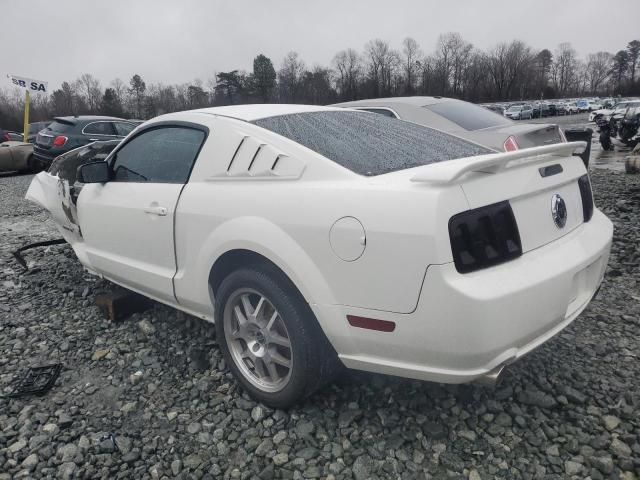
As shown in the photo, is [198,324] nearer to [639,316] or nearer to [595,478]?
[595,478]

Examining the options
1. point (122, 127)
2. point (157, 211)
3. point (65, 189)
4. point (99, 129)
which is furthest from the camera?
point (122, 127)

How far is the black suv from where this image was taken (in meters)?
11.8

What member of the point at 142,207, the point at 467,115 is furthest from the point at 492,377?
the point at 467,115

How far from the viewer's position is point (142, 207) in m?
2.91

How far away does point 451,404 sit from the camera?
237cm

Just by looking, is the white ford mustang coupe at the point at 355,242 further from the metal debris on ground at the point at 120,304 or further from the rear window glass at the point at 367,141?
the metal debris on ground at the point at 120,304

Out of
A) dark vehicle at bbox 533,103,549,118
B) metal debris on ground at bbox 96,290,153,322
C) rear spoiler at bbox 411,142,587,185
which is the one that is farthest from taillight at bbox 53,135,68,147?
dark vehicle at bbox 533,103,549,118

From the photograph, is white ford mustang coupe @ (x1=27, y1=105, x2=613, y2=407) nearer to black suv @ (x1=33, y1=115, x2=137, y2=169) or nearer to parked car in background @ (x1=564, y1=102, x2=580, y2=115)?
black suv @ (x1=33, y1=115, x2=137, y2=169)

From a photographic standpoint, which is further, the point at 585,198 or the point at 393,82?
the point at 393,82

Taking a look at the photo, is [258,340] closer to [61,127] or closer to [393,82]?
[61,127]

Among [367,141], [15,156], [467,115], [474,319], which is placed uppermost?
[467,115]

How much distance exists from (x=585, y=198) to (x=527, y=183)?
0.65 metres

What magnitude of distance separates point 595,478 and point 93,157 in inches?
179

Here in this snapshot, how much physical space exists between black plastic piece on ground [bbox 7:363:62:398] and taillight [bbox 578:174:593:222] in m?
2.99
